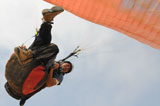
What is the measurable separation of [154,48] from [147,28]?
0.46m

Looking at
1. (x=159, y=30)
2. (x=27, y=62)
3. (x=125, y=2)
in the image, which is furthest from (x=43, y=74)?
(x=159, y=30)

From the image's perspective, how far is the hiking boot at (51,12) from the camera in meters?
3.91

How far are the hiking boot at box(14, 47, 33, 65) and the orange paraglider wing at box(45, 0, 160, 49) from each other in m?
1.52

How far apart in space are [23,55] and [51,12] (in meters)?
0.93

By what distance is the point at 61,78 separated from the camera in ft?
16.8

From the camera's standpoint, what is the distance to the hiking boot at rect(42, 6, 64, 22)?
3910 mm

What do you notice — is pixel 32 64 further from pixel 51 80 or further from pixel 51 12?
pixel 51 12

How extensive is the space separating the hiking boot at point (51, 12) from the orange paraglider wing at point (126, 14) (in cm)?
122

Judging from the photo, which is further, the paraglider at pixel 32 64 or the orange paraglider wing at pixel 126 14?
the orange paraglider wing at pixel 126 14

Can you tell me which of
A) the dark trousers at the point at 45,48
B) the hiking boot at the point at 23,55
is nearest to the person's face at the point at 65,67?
the dark trousers at the point at 45,48

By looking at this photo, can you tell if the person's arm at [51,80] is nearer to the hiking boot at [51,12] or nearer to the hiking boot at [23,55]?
the hiking boot at [23,55]

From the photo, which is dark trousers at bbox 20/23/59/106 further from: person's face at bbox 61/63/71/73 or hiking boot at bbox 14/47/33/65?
person's face at bbox 61/63/71/73

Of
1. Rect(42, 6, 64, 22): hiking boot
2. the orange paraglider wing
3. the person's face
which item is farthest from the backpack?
the orange paraglider wing

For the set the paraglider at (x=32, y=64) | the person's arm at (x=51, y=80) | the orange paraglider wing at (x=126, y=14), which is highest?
the orange paraglider wing at (x=126, y=14)
